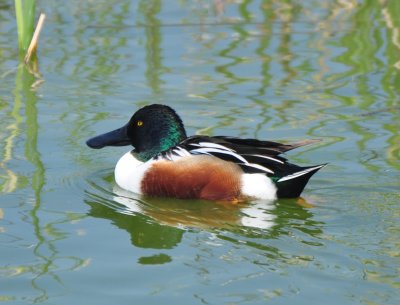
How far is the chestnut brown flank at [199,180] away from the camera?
841 centimetres

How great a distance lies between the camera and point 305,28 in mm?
12438

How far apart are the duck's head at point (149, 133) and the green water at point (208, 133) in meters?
0.26

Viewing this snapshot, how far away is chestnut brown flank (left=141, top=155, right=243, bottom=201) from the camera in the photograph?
8.41m

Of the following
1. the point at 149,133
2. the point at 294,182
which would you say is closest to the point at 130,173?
the point at 149,133

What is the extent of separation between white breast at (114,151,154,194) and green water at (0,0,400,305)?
0.28 feet

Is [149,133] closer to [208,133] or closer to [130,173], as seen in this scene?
[130,173]

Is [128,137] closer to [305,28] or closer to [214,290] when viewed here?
[214,290]

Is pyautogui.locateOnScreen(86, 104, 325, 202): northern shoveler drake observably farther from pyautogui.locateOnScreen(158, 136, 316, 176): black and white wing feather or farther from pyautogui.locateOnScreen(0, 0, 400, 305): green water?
pyautogui.locateOnScreen(0, 0, 400, 305): green water

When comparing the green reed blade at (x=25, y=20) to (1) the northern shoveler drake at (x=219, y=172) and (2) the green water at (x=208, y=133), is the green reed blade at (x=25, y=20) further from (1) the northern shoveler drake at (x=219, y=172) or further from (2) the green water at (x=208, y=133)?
(1) the northern shoveler drake at (x=219, y=172)

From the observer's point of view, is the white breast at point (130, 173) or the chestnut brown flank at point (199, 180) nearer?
the chestnut brown flank at point (199, 180)

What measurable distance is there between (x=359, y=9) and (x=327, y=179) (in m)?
4.64

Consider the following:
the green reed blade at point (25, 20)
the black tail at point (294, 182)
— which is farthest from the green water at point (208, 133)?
the green reed blade at point (25, 20)

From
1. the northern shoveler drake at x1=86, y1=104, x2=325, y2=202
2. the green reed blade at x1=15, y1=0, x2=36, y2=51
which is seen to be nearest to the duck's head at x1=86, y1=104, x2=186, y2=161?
the northern shoveler drake at x1=86, y1=104, x2=325, y2=202

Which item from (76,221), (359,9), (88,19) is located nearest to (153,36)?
(88,19)
